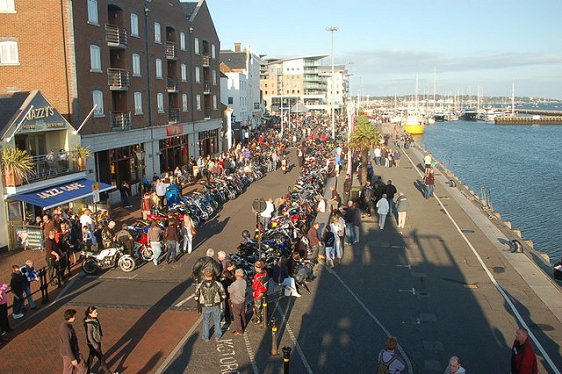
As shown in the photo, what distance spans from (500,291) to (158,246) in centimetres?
1019

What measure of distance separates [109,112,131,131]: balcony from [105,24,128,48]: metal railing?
3.71 meters

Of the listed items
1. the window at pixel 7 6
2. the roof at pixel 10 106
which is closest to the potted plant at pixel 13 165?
the roof at pixel 10 106

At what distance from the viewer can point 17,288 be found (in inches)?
520

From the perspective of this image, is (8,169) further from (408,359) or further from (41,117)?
(408,359)

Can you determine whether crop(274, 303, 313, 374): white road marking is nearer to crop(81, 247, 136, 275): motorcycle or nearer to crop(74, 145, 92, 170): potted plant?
crop(81, 247, 136, 275): motorcycle

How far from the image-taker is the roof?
→ 20.8 metres

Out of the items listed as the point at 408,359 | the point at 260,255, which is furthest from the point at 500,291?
the point at 260,255

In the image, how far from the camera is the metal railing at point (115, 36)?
29.4m

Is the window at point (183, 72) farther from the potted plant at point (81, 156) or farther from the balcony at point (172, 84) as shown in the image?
the potted plant at point (81, 156)

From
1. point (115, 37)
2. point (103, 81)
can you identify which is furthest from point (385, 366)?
point (115, 37)

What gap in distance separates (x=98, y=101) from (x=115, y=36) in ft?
13.3

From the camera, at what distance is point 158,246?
1764cm

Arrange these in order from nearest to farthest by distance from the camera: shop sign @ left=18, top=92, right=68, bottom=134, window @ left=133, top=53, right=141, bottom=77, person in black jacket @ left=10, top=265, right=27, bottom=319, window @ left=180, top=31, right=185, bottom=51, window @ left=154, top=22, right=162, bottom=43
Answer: person in black jacket @ left=10, top=265, right=27, bottom=319 < shop sign @ left=18, top=92, right=68, bottom=134 < window @ left=133, top=53, right=141, bottom=77 < window @ left=154, top=22, right=162, bottom=43 < window @ left=180, top=31, right=185, bottom=51

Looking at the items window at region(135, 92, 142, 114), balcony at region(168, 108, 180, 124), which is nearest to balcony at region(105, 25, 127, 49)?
window at region(135, 92, 142, 114)
